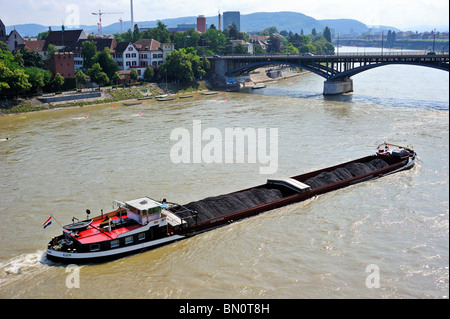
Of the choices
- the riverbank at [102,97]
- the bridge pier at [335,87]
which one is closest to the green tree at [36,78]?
the riverbank at [102,97]

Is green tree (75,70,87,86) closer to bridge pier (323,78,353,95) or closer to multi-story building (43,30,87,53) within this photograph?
multi-story building (43,30,87,53)

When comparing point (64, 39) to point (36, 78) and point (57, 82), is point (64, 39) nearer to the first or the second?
point (57, 82)

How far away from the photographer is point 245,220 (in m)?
23.6

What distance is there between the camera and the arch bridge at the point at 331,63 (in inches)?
2469

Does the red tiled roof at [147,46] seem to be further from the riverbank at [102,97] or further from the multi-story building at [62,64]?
the multi-story building at [62,64]

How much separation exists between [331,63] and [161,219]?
194 ft

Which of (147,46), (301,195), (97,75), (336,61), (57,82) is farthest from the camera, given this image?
(147,46)

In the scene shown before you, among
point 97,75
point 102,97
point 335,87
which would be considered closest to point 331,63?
point 335,87

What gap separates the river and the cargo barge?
49 centimetres

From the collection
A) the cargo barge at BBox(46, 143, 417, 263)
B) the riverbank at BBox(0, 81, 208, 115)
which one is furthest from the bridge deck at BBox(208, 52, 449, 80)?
the cargo barge at BBox(46, 143, 417, 263)

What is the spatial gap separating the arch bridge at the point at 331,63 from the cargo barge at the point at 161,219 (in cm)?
4122

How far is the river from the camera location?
1787 centimetres
